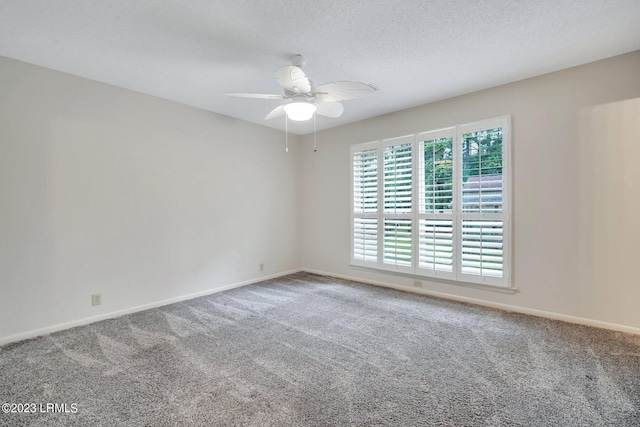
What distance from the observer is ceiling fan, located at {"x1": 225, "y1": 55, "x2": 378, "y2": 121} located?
224 centimetres

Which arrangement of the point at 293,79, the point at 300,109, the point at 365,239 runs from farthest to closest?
1. the point at 365,239
2. the point at 300,109
3. the point at 293,79

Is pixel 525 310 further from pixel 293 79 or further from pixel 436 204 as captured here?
pixel 293 79

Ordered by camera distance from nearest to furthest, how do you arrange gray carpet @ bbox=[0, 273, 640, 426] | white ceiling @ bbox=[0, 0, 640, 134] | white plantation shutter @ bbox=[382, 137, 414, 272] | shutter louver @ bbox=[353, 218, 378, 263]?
gray carpet @ bbox=[0, 273, 640, 426] < white ceiling @ bbox=[0, 0, 640, 134] < white plantation shutter @ bbox=[382, 137, 414, 272] < shutter louver @ bbox=[353, 218, 378, 263]

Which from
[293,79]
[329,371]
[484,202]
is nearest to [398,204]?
[484,202]

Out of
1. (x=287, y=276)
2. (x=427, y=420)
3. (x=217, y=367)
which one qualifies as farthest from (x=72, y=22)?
(x=287, y=276)

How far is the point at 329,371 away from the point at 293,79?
84.8 inches

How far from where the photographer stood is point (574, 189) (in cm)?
282

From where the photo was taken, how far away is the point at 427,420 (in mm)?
1574

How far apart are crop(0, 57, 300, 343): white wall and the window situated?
1722 mm

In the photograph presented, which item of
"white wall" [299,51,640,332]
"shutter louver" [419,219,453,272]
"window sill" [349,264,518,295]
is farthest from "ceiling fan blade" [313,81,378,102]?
"window sill" [349,264,518,295]

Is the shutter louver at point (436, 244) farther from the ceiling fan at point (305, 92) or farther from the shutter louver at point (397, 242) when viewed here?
the ceiling fan at point (305, 92)

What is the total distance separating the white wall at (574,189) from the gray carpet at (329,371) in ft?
0.99

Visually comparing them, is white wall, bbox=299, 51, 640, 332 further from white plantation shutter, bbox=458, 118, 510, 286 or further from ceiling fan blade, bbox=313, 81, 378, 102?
ceiling fan blade, bbox=313, 81, 378, 102

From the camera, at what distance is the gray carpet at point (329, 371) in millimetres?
1628
